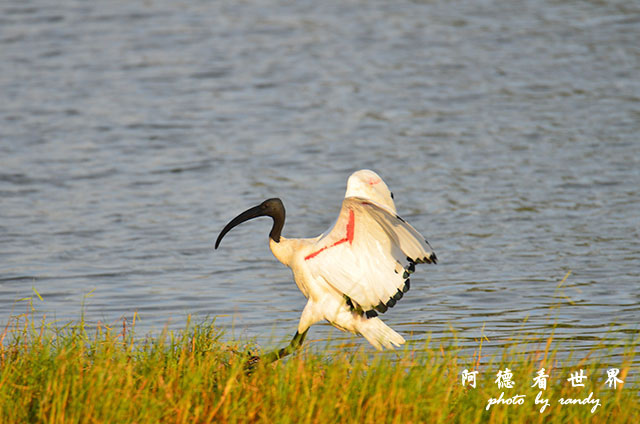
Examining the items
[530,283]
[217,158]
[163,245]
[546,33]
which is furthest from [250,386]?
[546,33]

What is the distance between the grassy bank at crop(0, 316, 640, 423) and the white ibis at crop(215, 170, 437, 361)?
632mm

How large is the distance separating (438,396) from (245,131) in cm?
952

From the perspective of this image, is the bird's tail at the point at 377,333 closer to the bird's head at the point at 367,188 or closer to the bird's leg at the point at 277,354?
the bird's leg at the point at 277,354

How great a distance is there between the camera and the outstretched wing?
5707 millimetres

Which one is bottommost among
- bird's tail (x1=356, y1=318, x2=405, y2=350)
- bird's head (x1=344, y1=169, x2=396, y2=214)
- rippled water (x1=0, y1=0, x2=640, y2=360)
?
rippled water (x1=0, y1=0, x2=640, y2=360)

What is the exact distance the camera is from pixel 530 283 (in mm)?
8406

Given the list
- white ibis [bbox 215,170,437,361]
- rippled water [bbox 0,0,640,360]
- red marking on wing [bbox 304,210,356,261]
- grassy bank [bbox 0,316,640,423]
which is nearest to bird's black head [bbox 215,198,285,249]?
white ibis [bbox 215,170,437,361]

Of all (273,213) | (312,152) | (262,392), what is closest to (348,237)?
(273,213)

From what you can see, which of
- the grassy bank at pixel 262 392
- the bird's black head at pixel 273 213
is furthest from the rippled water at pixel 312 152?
the grassy bank at pixel 262 392

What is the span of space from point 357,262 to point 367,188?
0.47 m

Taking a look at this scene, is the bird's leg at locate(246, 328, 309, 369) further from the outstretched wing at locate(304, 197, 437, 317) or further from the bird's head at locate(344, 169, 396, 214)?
the bird's head at locate(344, 169, 396, 214)

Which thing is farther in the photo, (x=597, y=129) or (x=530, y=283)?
(x=597, y=129)

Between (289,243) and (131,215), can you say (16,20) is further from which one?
(289,243)

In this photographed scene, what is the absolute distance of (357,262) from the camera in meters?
5.99
